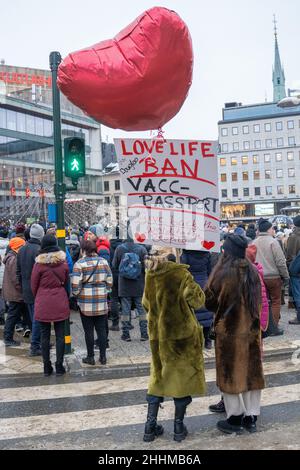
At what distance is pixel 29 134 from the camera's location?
5259cm

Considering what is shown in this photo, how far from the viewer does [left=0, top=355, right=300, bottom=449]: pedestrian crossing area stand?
4.97 m

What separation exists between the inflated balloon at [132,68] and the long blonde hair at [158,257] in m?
1.65

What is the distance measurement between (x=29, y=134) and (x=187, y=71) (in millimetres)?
49527

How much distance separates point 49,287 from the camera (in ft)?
23.1

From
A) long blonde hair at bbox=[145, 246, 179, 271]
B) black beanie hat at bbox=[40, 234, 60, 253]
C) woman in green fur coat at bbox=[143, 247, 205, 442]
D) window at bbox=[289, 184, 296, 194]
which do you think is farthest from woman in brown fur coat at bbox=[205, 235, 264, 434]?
window at bbox=[289, 184, 296, 194]

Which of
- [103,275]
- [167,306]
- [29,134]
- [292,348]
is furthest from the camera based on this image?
[29,134]

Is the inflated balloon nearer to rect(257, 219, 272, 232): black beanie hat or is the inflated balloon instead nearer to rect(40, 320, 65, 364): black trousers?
rect(40, 320, 65, 364): black trousers

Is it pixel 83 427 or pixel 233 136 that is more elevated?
pixel 233 136

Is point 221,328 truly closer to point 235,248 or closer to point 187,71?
point 235,248

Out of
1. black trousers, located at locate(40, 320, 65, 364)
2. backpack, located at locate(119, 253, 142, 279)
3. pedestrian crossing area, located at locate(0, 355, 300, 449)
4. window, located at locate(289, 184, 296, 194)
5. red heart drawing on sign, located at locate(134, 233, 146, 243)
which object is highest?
window, located at locate(289, 184, 296, 194)

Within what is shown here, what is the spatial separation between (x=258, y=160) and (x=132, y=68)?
83960 mm

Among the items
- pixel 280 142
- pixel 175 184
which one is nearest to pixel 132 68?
pixel 175 184

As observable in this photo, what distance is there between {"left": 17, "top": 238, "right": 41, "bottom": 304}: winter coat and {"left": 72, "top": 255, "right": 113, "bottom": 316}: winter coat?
1.28m
